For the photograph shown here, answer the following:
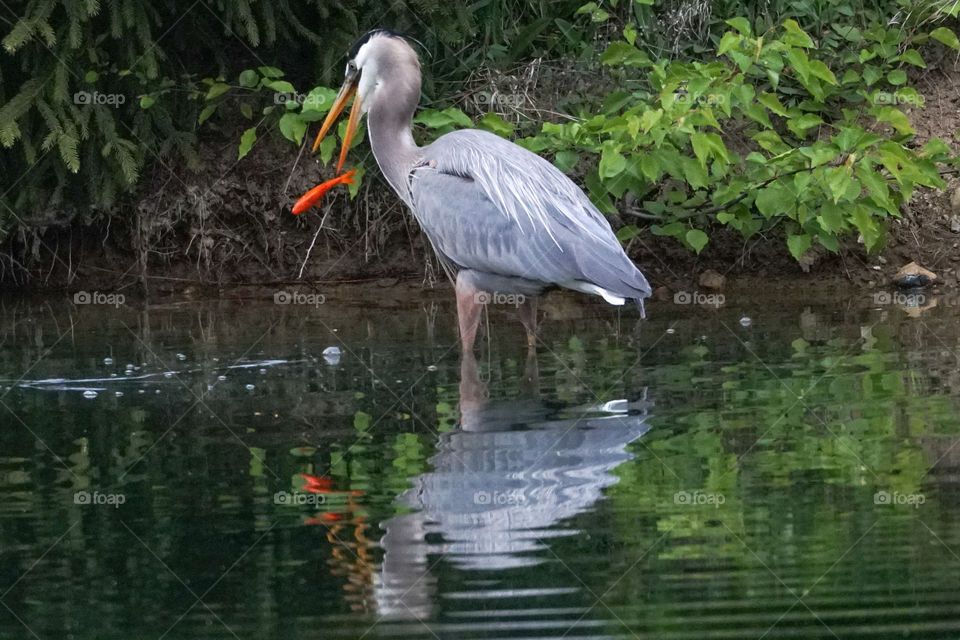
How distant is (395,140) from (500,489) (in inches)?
156

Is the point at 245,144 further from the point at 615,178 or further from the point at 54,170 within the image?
the point at 615,178

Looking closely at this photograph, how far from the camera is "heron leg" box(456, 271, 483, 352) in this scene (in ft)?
24.9

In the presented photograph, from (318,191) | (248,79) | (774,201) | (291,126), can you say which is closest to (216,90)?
(248,79)

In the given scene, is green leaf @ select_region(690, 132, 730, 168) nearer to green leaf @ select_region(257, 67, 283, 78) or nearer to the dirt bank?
the dirt bank

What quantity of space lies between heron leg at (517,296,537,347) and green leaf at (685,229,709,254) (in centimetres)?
153

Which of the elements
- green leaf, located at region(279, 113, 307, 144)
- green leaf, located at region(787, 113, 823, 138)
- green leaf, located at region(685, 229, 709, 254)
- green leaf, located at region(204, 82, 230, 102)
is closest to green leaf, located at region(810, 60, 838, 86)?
green leaf, located at region(787, 113, 823, 138)

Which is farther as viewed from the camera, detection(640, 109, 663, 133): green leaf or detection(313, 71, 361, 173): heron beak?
detection(313, 71, 361, 173): heron beak

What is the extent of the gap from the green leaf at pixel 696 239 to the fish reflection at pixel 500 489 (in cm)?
278

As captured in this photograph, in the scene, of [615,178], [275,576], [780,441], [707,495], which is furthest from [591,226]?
[275,576]

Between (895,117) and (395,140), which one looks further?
(895,117)

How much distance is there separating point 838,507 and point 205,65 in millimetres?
7139

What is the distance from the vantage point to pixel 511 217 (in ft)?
24.8

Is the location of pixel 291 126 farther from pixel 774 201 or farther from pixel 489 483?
pixel 489 483

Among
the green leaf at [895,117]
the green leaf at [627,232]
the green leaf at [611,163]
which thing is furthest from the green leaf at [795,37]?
the green leaf at [627,232]
